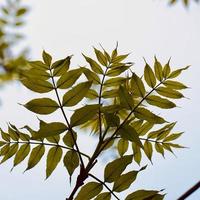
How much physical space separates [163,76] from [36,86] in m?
0.52

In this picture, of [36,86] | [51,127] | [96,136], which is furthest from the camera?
[96,136]

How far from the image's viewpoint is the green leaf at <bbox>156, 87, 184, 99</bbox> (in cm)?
130

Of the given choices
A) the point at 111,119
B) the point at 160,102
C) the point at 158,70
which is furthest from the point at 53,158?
the point at 158,70

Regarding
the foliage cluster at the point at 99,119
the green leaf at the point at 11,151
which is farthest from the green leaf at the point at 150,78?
the green leaf at the point at 11,151

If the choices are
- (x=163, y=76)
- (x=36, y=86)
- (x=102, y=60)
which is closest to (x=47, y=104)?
(x=36, y=86)

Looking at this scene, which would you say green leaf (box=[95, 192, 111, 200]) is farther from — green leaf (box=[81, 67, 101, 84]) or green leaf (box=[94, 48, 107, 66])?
green leaf (box=[94, 48, 107, 66])

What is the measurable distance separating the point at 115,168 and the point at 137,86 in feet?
1.02

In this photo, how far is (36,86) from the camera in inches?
46.6

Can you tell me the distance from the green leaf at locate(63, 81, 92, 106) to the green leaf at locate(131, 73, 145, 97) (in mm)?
183

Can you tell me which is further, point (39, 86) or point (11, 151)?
point (11, 151)

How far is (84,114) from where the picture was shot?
1.04m

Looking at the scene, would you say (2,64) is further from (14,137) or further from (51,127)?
(51,127)

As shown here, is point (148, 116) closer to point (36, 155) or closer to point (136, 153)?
point (136, 153)

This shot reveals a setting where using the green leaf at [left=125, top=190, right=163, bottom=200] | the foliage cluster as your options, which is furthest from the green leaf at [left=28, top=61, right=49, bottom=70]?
the green leaf at [left=125, top=190, right=163, bottom=200]
